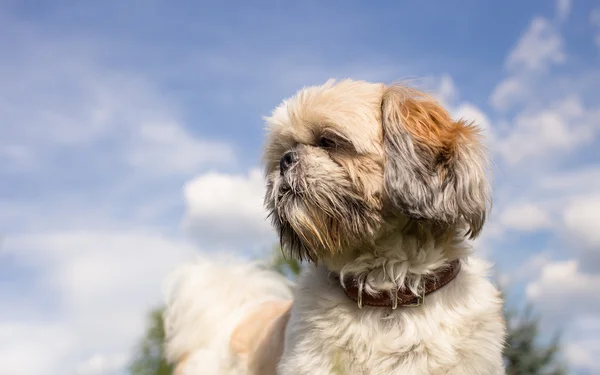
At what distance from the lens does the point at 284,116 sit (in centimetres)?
450

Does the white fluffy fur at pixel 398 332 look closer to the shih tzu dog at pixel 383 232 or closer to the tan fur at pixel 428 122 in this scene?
the shih tzu dog at pixel 383 232

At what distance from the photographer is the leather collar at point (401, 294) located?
4.17 m

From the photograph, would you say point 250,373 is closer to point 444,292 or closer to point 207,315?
point 207,315

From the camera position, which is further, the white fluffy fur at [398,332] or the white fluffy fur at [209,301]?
the white fluffy fur at [209,301]

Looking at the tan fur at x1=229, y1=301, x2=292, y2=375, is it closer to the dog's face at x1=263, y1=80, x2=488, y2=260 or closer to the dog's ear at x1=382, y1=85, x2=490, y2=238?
the dog's face at x1=263, y1=80, x2=488, y2=260

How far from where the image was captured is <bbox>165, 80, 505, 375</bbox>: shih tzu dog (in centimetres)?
406

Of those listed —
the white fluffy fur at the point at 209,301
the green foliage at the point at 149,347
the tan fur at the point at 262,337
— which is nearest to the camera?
the tan fur at the point at 262,337

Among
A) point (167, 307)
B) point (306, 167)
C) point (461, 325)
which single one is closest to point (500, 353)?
point (461, 325)

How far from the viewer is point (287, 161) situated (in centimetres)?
426

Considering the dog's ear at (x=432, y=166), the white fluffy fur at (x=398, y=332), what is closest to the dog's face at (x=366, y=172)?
the dog's ear at (x=432, y=166)

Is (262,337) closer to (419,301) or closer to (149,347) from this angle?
(419,301)

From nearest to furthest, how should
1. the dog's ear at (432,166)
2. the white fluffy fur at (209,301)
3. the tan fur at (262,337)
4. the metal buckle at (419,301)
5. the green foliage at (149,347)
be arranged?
the dog's ear at (432,166) < the metal buckle at (419,301) < the tan fur at (262,337) < the white fluffy fur at (209,301) < the green foliage at (149,347)

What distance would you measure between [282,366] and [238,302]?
187 centimetres

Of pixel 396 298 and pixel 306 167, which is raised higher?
pixel 306 167
